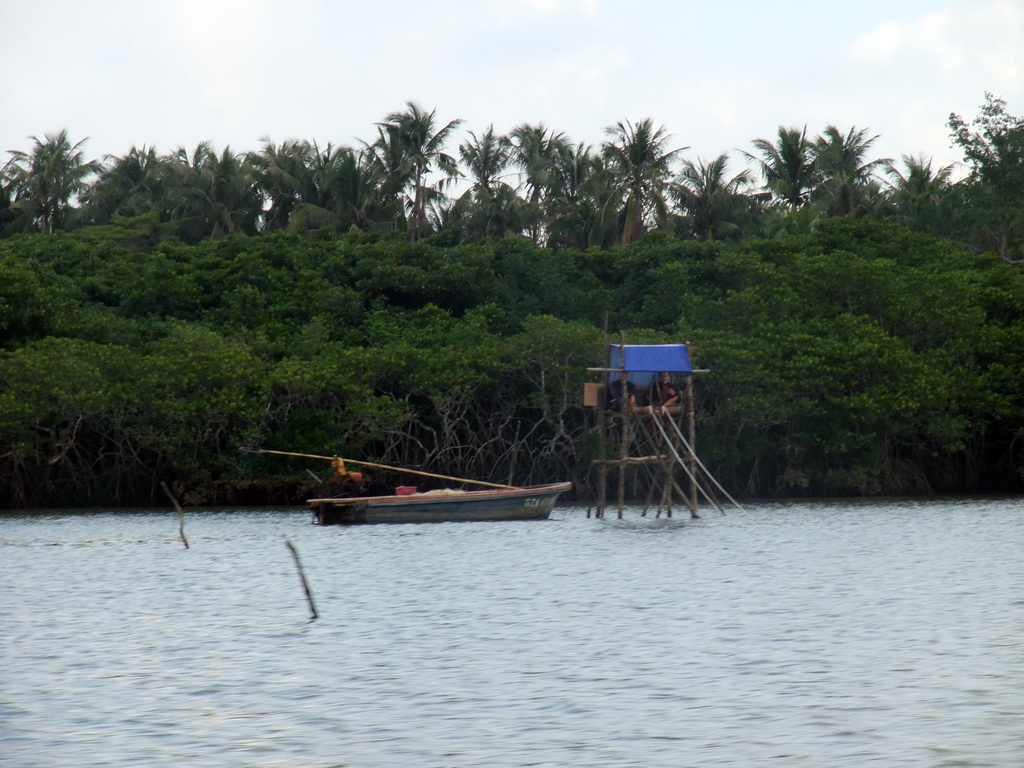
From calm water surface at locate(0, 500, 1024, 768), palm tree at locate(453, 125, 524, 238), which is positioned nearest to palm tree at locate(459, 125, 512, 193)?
palm tree at locate(453, 125, 524, 238)

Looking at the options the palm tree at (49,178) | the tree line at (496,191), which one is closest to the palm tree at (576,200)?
the tree line at (496,191)

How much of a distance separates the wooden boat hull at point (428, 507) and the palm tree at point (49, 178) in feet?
93.6

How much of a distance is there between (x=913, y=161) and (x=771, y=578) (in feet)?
116

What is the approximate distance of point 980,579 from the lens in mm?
16953

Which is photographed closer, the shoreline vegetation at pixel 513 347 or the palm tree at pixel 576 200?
the shoreline vegetation at pixel 513 347

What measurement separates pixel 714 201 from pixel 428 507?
24.7 metres

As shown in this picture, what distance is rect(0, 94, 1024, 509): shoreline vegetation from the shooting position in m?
34.8

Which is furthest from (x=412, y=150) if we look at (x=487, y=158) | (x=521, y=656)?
(x=521, y=656)

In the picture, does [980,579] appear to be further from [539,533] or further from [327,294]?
[327,294]

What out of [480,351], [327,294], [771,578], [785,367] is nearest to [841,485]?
[785,367]

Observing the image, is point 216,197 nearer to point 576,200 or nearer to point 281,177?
point 281,177

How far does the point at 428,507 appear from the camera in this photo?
2800 centimetres

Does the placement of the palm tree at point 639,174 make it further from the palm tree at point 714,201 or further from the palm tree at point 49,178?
the palm tree at point 49,178

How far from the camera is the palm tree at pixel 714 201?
160ft
